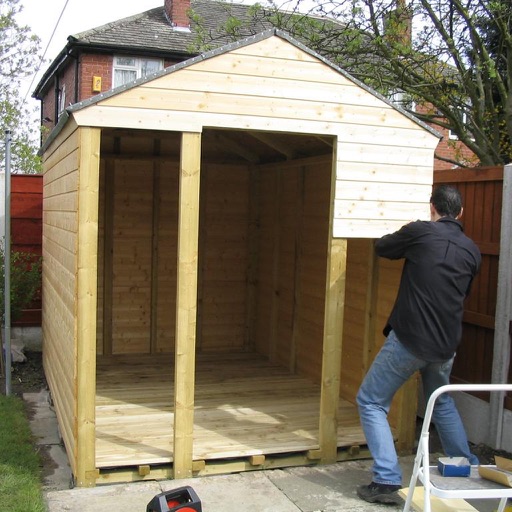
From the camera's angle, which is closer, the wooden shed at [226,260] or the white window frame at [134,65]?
the wooden shed at [226,260]

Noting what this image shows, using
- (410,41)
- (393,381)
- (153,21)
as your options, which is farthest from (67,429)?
(153,21)

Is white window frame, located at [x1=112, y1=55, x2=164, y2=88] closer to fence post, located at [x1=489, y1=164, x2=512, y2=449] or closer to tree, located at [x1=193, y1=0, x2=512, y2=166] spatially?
tree, located at [x1=193, y1=0, x2=512, y2=166]

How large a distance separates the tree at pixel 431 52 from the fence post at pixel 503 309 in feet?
10.4

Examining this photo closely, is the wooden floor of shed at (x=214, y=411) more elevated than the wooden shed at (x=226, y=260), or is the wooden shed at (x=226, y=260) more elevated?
the wooden shed at (x=226, y=260)

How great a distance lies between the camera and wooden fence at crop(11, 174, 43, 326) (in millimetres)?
8906

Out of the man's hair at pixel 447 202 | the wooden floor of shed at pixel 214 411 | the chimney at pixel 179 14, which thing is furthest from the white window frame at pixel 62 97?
the man's hair at pixel 447 202

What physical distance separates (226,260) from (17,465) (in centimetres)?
434

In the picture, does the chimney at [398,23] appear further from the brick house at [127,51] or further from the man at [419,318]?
the brick house at [127,51]

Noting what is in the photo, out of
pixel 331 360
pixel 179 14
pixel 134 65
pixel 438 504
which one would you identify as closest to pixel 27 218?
pixel 331 360

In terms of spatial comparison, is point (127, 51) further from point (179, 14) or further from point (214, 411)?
point (214, 411)

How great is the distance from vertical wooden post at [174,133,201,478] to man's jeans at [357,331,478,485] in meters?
1.21

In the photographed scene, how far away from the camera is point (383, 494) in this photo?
14.4ft

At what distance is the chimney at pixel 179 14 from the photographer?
57.6 feet

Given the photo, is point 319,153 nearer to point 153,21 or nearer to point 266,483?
point 266,483
